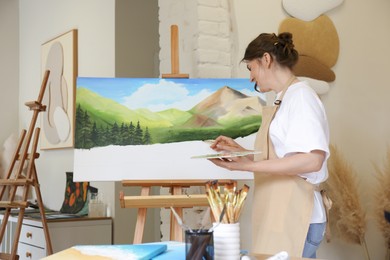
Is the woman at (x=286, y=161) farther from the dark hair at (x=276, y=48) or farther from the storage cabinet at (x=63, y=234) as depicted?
the storage cabinet at (x=63, y=234)

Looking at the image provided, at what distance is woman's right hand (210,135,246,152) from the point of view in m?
2.47

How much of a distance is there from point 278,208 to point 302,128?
315mm

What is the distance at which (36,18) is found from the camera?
18.4 ft

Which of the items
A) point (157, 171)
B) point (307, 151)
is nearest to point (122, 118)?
point (157, 171)

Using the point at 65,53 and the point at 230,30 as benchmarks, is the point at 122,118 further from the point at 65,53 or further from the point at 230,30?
the point at 65,53

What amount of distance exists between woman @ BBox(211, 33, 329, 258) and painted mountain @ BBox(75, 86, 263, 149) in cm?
67

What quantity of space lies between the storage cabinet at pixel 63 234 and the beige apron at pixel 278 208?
225cm

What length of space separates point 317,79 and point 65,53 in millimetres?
2326

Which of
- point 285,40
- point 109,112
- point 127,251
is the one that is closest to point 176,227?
point 109,112

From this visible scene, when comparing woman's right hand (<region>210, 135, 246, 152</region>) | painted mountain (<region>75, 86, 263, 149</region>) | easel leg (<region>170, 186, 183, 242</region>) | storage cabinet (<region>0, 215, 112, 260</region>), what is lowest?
storage cabinet (<region>0, 215, 112, 260</region>)

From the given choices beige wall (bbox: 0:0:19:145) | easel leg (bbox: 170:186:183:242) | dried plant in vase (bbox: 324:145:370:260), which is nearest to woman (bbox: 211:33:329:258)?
easel leg (bbox: 170:186:183:242)

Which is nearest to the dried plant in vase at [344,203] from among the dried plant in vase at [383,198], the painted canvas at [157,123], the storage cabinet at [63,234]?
the dried plant in vase at [383,198]

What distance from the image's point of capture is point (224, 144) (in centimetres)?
257

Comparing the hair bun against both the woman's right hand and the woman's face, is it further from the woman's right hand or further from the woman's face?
the woman's right hand
